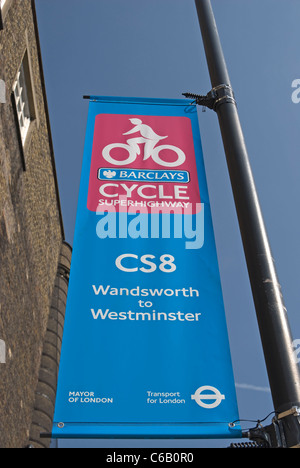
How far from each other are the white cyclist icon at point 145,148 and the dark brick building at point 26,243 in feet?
11.9

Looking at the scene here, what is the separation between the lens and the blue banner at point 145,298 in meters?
3.65

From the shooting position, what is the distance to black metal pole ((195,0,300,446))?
3057 millimetres

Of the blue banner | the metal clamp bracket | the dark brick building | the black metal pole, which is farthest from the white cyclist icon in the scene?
the dark brick building

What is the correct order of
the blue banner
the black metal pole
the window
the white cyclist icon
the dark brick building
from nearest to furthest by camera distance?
the black metal pole, the blue banner, the white cyclist icon, the dark brick building, the window

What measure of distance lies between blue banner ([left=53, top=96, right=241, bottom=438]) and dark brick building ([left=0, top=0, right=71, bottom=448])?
4016 mm

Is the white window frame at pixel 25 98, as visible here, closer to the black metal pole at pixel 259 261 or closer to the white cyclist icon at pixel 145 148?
the white cyclist icon at pixel 145 148

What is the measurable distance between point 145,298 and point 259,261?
110 cm

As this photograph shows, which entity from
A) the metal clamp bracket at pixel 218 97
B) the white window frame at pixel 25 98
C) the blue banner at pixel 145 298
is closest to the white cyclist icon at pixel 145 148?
the blue banner at pixel 145 298

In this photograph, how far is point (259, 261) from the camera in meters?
3.66

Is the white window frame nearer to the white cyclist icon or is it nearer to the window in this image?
the window

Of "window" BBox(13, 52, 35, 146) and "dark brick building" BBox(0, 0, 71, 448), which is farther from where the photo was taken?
"window" BBox(13, 52, 35, 146)

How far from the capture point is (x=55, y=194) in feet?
45.6
